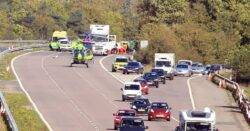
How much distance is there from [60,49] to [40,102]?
54.8m

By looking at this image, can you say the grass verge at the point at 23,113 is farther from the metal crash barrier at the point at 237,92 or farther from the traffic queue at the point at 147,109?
the metal crash barrier at the point at 237,92

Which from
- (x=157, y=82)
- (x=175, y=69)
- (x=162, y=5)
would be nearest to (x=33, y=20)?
(x=162, y=5)

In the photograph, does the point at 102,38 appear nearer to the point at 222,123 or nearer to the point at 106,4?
the point at 222,123

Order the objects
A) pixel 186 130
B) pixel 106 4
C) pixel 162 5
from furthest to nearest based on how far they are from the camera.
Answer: pixel 106 4 → pixel 162 5 → pixel 186 130

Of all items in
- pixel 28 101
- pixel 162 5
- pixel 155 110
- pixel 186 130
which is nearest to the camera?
pixel 186 130

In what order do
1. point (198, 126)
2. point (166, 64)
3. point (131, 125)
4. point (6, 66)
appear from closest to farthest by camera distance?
point (198, 126) → point (131, 125) → point (6, 66) → point (166, 64)

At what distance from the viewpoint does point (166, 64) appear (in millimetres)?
84000

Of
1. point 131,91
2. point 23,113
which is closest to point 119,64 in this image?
point 131,91

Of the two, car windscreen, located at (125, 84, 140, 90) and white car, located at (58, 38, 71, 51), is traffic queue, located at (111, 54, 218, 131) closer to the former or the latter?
car windscreen, located at (125, 84, 140, 90)

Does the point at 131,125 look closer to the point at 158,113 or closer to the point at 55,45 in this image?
the point at 158,113

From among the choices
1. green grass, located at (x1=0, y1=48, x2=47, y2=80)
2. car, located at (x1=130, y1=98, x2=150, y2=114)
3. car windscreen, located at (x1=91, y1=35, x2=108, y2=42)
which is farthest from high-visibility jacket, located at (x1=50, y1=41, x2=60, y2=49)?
car, located at (x1=130, y1=98, x2=150, y2=114)

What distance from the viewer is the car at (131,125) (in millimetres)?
41312

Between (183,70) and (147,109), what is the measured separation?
109 ft

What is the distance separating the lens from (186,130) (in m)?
39.9
